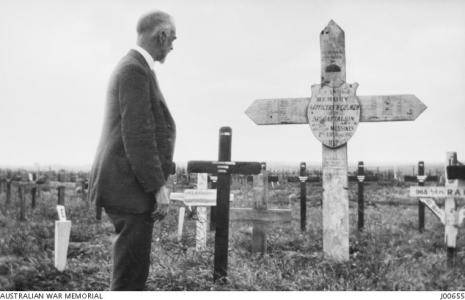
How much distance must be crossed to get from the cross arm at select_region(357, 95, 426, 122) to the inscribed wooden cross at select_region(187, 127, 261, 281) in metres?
1.44

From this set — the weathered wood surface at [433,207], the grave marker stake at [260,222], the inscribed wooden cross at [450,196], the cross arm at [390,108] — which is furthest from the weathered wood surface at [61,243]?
Result: the weathered wood surface at [433,207]

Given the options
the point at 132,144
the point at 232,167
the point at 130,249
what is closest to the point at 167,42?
the point at 132,144

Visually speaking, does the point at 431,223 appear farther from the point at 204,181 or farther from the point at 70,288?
the point at 70,288

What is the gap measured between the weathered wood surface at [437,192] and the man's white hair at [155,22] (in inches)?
121

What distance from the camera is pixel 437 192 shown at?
179 inches

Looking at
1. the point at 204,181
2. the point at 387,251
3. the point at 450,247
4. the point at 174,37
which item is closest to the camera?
the point at 174,37

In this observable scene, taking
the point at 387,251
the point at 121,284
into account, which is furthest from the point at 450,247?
the point at 121,284

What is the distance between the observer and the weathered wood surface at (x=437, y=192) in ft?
14.8

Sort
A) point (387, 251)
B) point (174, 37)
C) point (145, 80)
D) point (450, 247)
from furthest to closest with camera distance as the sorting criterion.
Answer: point (387, 251) → point (450, 247) → point (174, 37) → point (145, 80)

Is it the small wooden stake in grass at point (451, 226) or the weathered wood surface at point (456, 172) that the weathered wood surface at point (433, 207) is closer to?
the small wooden stake in grass at point (451, 226)

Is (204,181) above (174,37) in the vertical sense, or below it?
below

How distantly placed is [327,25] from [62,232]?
11.5 ft

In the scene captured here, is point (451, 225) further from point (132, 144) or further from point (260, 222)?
point (132, 144)

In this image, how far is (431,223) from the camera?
28.0 ft
